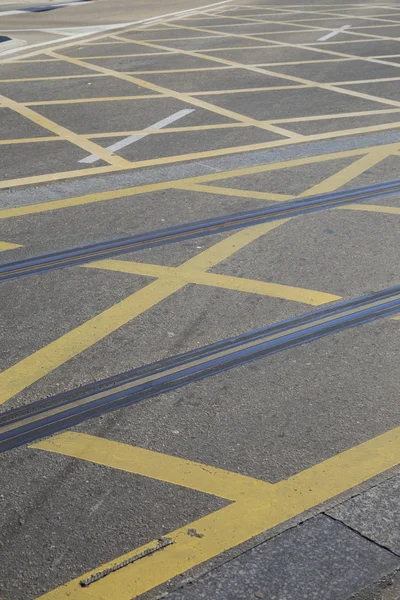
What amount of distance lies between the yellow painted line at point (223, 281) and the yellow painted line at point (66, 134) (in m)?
2.82

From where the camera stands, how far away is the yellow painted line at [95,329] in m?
4.92

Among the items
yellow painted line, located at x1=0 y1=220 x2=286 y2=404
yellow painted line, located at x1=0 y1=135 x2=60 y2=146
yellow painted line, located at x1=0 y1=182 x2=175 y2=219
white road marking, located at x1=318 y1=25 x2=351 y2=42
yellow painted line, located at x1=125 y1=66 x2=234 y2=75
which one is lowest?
yellow painted line, located at x1=0 y1=220 x2=286 y2=404

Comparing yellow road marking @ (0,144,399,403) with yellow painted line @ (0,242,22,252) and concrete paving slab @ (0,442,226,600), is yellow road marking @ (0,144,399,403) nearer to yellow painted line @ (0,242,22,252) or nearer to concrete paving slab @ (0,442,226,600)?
concrete paving slab @ (0,442,226,600)

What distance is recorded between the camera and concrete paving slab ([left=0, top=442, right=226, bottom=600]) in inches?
138

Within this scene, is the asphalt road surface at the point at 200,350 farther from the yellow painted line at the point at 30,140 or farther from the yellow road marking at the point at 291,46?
the yellow road marking at the point at 291,46

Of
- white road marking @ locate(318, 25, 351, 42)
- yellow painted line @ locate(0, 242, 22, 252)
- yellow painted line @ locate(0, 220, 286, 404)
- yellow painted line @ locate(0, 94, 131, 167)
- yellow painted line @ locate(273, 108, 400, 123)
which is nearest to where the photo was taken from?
yellow painted line @ locate(0, 220, 286, 404)

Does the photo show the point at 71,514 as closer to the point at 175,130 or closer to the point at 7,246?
the point at 7,246

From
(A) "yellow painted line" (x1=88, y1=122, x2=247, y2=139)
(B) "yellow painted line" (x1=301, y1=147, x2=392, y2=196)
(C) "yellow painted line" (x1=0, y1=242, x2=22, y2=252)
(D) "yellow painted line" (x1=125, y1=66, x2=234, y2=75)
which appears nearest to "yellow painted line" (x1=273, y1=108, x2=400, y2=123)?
(A) "yellow painted line" (x1=88, y1=122, x2=247, y2=139)

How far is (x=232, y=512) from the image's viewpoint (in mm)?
3832

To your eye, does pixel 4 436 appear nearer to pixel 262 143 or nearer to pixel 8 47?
pixel 262 143

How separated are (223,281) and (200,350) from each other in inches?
43.2

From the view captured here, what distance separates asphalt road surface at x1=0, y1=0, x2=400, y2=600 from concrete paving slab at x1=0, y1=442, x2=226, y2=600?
0.01 meters

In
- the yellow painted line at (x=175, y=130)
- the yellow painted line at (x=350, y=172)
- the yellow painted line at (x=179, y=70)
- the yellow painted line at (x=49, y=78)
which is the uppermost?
the yellow painted line at (x=49, y=78)

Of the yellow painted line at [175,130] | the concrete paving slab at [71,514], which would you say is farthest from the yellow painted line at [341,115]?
the concrete paving slab at [71,514]
